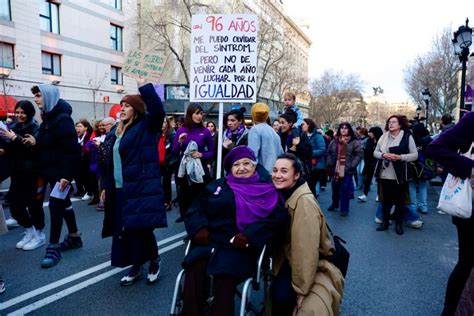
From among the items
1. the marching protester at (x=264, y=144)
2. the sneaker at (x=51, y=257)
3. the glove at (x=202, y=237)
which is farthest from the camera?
the marching protester at (x=264, y=144)

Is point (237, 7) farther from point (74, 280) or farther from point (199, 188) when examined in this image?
point (74, 280)

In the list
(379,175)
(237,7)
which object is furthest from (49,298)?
(237,7)

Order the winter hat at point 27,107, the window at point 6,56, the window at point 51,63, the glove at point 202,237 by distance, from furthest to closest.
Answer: the window at point 51,63 < the window at point 6,56 < the winter hat at point 27,107 < the glove at point 202,237

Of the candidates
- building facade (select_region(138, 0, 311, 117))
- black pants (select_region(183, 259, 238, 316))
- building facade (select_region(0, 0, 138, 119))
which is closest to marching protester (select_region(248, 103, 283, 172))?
black pants (select_region(183, 259, 238, 316))

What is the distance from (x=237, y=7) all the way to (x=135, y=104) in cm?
2729

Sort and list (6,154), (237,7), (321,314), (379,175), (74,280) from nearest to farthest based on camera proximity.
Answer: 1. (321,314)
2. (74,280)
3. (6,154)
4. (379,175)
5. (237,7)

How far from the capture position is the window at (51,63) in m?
21.8

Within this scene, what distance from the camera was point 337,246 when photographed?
2941 millimetres

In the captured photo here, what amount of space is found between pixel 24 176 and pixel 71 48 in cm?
2113

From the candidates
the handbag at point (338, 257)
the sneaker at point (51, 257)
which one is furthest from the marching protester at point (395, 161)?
the sneaker at point (51, 257)

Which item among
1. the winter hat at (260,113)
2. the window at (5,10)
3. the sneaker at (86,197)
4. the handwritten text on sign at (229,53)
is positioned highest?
the window at (5,10)

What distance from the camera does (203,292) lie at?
290cm

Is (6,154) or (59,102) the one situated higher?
(59,102)

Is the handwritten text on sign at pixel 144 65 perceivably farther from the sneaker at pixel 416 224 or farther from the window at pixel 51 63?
the window at pixel 51 63
